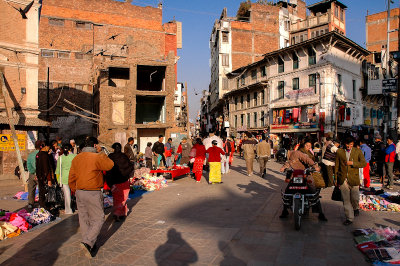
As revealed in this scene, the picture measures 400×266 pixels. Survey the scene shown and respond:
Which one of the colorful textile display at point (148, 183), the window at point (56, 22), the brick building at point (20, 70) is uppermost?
the window at point (56, 22)

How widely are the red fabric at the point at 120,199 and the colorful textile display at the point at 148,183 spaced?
12.8ft

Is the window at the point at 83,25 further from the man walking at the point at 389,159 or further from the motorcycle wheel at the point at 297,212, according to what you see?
the motorcycle wheel at the point at 297,212

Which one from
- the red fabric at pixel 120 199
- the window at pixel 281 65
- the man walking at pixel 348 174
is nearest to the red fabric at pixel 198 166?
the red fabric at pixel 120 199

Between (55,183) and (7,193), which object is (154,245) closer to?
(55,183)

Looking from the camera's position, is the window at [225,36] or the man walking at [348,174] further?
the window at [225,36]

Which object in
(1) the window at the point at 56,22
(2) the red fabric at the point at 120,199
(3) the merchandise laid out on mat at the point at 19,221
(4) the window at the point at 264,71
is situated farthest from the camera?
(1) the window at the point at 56,22

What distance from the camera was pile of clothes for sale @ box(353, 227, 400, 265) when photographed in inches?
167

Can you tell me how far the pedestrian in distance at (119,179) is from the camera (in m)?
6.86

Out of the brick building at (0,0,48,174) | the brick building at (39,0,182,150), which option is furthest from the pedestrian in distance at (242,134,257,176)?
the brick building at (39,0,182,150)

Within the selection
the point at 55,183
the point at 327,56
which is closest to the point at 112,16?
the point at 327,56

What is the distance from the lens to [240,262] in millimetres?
4438

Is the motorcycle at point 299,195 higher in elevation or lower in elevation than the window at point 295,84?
lower

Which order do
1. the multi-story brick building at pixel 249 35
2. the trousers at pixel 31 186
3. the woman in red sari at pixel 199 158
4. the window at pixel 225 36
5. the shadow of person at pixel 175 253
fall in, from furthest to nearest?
the multi-story brick building at pixel 249 35 → the window at pixel 225 36 → the woman in red sari at pixel 199 158 → the trousers at pixel 31 186 → the shadow of person at pixel 175 253

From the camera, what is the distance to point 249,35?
46.4 metres
